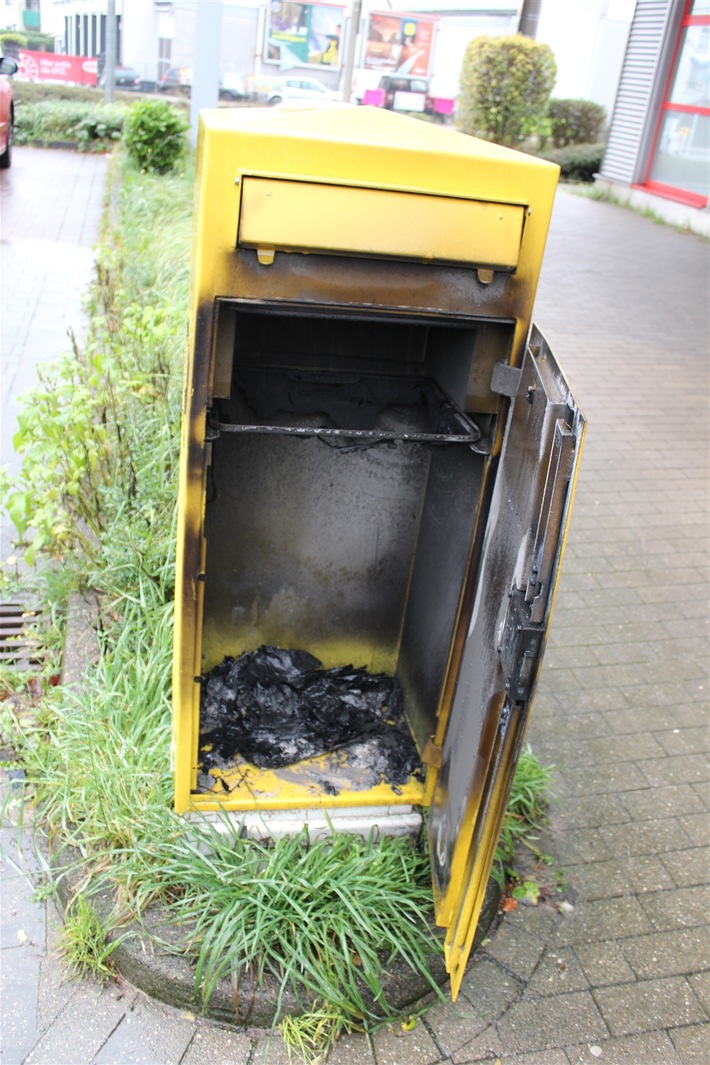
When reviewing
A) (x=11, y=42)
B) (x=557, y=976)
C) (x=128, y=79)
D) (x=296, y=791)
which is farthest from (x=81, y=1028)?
(x=128, y=79)

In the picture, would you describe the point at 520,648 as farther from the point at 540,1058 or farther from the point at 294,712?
the point at 294,712

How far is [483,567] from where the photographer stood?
2.46 metres

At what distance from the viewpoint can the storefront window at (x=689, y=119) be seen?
13.3 metres

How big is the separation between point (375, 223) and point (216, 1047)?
218 centimetres

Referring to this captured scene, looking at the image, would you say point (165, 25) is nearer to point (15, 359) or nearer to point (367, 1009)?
point (15, 359)

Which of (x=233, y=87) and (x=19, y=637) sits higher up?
(x=233, y=87)

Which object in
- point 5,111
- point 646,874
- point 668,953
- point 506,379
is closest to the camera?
point 506,379

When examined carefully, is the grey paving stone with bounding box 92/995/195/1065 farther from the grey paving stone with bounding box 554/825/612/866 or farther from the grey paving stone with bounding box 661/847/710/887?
the grey paving stone with bounding box 661/847/710/887

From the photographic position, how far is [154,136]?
11.2 m

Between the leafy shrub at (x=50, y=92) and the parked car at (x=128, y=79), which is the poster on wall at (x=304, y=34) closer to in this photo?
the parked car at (x=128, y=79)

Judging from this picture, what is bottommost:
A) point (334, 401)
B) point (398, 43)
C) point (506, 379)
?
point (334, 401)

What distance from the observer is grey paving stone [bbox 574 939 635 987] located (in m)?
2.66

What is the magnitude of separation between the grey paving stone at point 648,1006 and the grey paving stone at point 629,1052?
3 centimetres

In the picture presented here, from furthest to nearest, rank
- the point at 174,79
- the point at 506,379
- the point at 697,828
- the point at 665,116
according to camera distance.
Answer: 1. the point at 174,79
2. the point at 665,116
3. the point at 697,828
4. the point at 506,379
